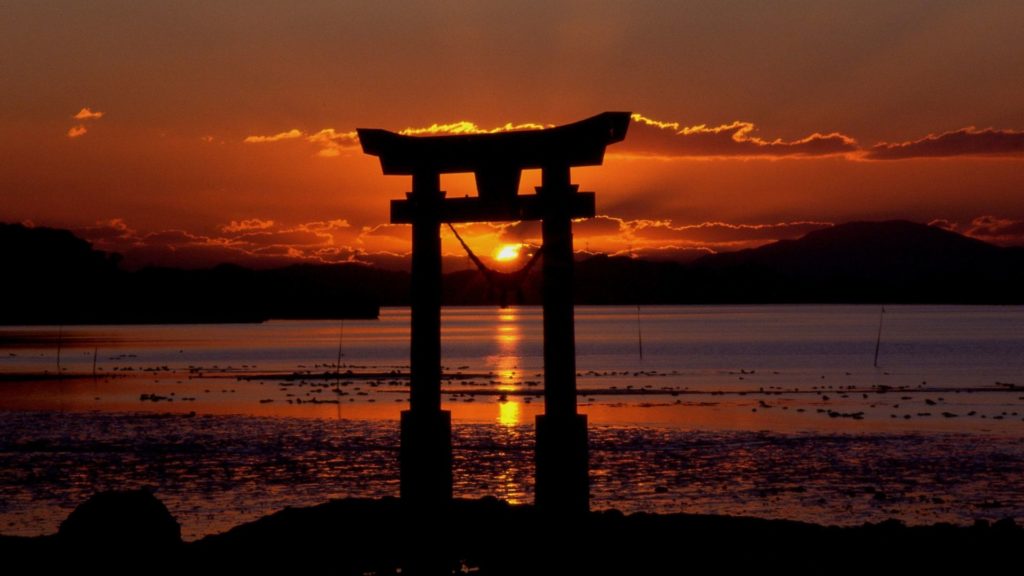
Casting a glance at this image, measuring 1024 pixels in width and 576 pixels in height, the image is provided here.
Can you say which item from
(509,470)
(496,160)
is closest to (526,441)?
(509,470)

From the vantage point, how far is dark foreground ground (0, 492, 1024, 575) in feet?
48.3

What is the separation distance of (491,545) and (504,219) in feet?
15.4

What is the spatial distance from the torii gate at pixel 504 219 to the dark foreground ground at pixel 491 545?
724mm

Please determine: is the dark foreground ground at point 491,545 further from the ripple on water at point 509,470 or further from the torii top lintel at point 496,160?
the ripple on water at point 509,470

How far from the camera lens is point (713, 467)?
30750 millimetres

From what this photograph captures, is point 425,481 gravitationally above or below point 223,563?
above

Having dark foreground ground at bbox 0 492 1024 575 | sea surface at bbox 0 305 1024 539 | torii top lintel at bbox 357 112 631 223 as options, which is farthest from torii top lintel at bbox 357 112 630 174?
sea surface at bbox 0 305 1024 539

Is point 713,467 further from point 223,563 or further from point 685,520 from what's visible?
point 223,563

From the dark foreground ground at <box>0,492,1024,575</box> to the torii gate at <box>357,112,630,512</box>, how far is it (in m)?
0.72

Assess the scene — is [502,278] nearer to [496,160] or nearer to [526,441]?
[496,160]

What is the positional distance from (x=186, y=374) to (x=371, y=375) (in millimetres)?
13708

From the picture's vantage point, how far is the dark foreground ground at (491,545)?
48.3 feet

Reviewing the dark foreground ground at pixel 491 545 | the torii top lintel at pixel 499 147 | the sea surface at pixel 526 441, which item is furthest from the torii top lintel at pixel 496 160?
the sea surface at pixel 526 441

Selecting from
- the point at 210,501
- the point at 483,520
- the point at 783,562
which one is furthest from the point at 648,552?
the point at 210,501
